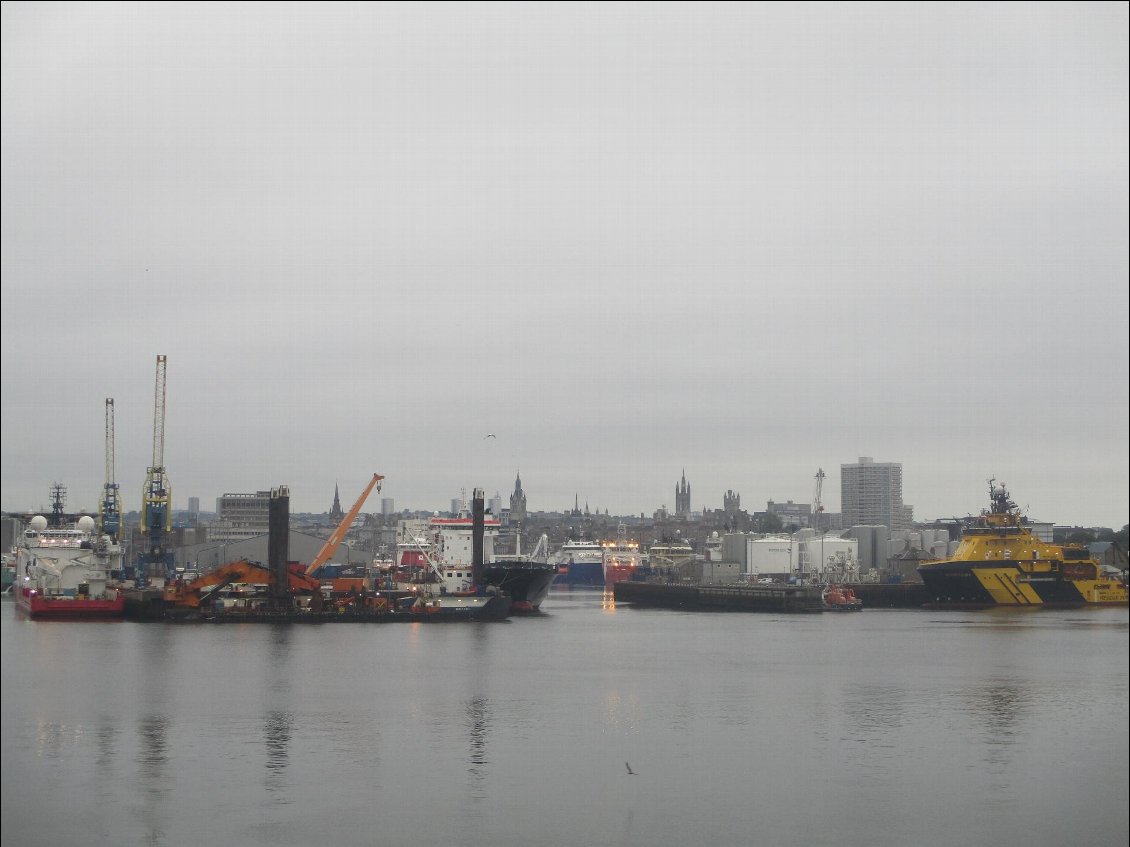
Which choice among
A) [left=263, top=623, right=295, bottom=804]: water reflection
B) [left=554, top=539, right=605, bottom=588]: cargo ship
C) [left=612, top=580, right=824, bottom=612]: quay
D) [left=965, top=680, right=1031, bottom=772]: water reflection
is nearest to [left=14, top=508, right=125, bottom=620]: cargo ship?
[left=263, top=623, right=295, bottom=804]: water reflection

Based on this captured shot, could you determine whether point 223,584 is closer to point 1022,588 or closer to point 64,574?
point 64,574

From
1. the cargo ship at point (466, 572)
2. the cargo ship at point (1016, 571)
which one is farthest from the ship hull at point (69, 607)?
the cargo ship at point (1016, 571)

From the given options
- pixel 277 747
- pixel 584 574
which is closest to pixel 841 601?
pixel 277 747

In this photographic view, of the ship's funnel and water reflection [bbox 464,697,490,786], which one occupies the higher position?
the ship's funnel

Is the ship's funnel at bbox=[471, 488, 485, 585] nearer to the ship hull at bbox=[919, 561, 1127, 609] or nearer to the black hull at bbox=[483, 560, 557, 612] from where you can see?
the black hull at bbox=[483, 560, 557, 612]

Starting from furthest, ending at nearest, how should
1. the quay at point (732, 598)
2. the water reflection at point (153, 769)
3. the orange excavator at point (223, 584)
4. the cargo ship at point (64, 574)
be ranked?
the quay at point (732, 598)
the orange excavator at point (223, 584)
the cargo ship at point (64, 574)
the water reflection at point (153, 769)

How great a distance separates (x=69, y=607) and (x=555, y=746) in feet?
146

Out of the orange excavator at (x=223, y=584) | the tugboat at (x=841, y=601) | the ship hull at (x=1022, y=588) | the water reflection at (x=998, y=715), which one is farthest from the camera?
the tugboat at (x=841, y=601)

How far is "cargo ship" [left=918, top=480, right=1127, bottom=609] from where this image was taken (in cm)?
8562

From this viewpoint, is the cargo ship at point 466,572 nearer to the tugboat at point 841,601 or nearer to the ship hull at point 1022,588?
the tugboat at point 841,601

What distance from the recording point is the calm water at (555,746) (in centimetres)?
2186

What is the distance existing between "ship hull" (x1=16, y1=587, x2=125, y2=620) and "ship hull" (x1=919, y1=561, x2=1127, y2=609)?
52747 millimetres

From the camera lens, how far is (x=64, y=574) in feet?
232

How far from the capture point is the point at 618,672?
4438 centimetres
